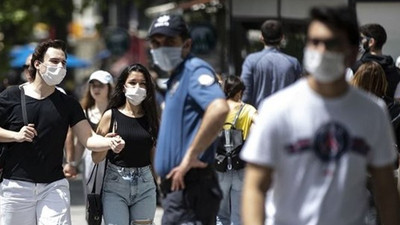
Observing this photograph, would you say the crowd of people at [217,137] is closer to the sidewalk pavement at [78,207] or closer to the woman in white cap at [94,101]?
the woman in white cap at [94,101]

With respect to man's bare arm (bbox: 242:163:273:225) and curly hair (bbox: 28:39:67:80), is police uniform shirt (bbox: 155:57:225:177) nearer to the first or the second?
man's bare arm (bbox: 242:163:273:225)

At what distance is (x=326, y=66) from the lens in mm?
4836

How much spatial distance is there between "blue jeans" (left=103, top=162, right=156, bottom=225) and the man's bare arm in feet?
11.9

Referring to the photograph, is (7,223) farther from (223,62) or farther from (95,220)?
(223,62)

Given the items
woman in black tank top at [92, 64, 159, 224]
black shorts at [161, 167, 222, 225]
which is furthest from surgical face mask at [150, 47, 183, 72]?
woman in black tank top at [92, 64, 159, 224]

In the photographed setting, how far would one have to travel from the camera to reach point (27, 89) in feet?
26.8

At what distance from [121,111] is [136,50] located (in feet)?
90.7

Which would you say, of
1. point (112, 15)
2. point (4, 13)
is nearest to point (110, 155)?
point (4, 13)

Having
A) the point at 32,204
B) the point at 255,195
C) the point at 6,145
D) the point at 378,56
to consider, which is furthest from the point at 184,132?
the point at 378,56

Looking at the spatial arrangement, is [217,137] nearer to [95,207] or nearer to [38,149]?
[38,149]

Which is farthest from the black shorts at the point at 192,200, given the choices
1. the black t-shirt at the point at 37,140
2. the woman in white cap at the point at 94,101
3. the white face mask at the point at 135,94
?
the woman in white cap at the point at 94,101

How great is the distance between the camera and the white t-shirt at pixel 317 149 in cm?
484

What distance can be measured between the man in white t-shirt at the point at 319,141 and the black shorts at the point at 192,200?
57.3 inches

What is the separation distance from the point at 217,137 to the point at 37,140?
1.81 metres
